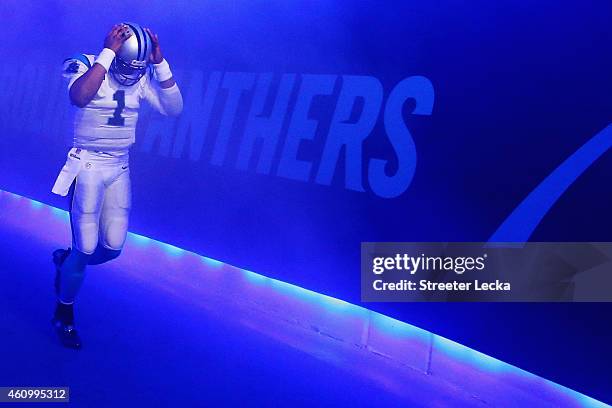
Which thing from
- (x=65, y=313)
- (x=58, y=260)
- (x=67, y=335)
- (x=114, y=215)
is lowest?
(x=67, y=335)

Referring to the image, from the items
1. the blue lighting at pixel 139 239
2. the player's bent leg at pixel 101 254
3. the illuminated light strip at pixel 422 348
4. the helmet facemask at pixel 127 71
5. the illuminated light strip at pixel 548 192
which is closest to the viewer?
the illuminated light strip at pixel 548 192

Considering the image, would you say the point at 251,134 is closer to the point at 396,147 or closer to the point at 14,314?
the point at 396,147

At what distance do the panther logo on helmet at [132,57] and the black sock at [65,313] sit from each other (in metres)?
1.20

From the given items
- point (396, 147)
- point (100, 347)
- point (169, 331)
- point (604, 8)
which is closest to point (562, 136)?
point (604, 8)

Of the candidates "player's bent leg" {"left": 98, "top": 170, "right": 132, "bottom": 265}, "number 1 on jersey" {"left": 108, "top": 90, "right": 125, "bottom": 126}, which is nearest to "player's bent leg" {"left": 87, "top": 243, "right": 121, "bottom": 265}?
"player's bent leg" {"left": 98, "top": 170, "right": 132, "bottom": 265}

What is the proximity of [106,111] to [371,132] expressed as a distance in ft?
4.69

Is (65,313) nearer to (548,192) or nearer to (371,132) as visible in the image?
(371,132)

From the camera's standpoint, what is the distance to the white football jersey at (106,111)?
2.88m

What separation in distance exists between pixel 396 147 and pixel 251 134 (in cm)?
116

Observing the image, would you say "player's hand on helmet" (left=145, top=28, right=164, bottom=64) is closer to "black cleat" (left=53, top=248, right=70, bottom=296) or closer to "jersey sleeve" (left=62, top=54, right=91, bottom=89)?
"jersey sleeve" (left=62, top=54, right=91, bottom=89)

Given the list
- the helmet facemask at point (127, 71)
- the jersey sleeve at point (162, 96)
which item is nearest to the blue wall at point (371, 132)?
the jersey sleeve at point (162, 96)

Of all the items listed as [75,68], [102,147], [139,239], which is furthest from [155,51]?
[139,239]

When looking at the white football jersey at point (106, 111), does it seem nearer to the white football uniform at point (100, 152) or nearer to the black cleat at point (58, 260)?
the white football uniform at point (100, 152)

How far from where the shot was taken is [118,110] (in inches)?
117
